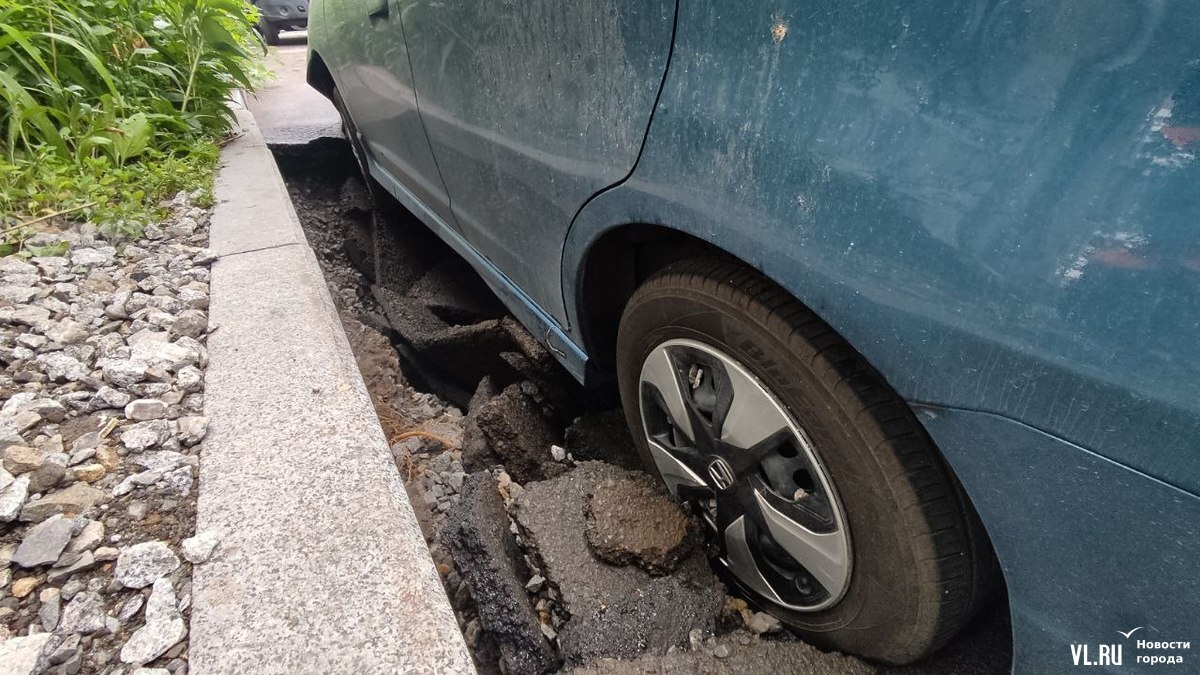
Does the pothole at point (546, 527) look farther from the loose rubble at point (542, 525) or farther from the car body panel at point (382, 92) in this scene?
the car body panel at point (382, 92)

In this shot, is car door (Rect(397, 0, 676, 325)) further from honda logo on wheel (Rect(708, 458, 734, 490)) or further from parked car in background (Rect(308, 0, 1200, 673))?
honda logo on wheel (Rect(708, 458, 734, 490))

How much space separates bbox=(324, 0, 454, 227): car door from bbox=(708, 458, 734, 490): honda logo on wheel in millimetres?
1437

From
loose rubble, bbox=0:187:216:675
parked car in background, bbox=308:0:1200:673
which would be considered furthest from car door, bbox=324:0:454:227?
loose rubble, bbox=0:187:216:675

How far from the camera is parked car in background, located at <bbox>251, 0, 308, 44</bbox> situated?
1205 cm

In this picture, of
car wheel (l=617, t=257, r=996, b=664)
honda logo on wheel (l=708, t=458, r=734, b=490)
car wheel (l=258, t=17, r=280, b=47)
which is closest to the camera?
car wheel (l=617, t=257, r=996, b=664)

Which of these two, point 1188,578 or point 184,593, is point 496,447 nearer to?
point 184,593

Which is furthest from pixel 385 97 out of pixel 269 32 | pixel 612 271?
pixel 269 32

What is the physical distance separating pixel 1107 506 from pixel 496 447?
5.24ft

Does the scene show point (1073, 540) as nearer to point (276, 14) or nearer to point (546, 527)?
point (546, 527)

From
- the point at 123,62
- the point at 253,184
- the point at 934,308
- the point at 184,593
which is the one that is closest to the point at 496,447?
the point at 184,593

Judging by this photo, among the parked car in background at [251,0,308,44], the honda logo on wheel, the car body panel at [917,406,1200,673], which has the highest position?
the parked car in background at [251,0,308,44]

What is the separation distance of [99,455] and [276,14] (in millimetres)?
12818

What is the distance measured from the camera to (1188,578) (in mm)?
819

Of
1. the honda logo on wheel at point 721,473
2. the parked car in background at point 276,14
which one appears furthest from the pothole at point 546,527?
the parked car in background at point 276,14
